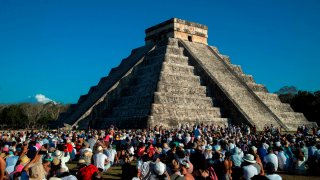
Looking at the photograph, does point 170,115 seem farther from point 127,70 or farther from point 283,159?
point 283,159

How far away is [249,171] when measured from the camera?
7.33m

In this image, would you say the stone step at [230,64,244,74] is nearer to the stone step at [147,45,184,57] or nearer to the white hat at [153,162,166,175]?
the stone step at [147,45,184,57]

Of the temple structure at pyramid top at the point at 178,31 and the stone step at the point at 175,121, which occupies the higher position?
the temple structure at pyramid top at the point at 178,31

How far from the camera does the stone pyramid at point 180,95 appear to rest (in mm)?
28594

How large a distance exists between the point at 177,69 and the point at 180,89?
3.22 m

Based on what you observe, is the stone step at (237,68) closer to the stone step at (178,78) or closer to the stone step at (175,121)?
the stone step at (178,78)

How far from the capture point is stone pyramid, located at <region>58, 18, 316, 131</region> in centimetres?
2859

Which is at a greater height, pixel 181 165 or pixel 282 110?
pixel 282 110

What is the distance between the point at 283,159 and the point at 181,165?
23.1ft

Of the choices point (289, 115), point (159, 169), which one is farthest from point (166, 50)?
point (159, 169)

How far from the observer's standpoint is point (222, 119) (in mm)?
29969

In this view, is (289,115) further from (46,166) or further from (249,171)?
(46,166)

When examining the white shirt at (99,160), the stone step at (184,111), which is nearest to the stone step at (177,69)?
the stone step at (184,111)

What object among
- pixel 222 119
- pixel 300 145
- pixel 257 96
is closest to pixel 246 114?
pixel 222 119
